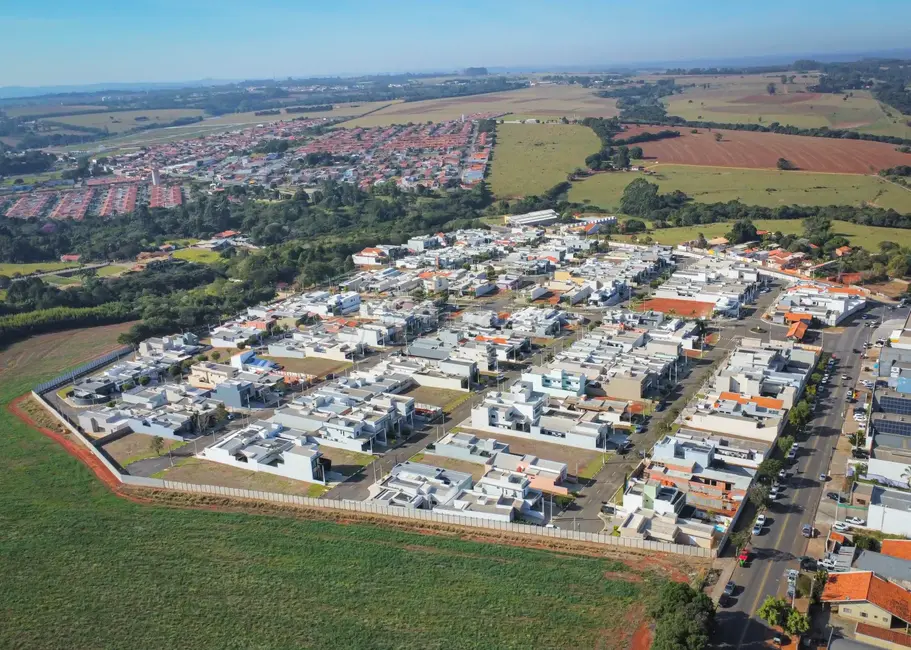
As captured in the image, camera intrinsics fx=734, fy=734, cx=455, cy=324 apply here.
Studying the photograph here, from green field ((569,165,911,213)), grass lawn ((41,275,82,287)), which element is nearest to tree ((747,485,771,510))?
green field ((569,165,911,213))

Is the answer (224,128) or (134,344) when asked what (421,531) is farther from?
(224,128)

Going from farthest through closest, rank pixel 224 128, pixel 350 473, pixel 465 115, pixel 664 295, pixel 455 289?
1. pixel 224 128
2. pixel 465 115
3. pixel 455 289
4. pixel 664 295
5. pixel 350 473

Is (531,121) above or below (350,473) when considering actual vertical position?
above

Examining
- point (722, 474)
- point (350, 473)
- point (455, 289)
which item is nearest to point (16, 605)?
point (350, 473)

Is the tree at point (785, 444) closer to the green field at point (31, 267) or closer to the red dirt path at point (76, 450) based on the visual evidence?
the red dirt path at point (76, 450)

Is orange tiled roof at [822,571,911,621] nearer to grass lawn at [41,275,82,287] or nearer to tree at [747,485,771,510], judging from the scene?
tree at [747,485,771,510]

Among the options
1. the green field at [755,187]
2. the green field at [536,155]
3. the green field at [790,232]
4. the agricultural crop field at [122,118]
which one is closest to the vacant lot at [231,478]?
the green field at [790,232]

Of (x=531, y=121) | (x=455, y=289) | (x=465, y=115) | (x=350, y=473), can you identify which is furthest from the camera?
(x=465, y=115)

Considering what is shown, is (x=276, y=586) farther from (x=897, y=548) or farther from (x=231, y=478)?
(x=897, y=548)
